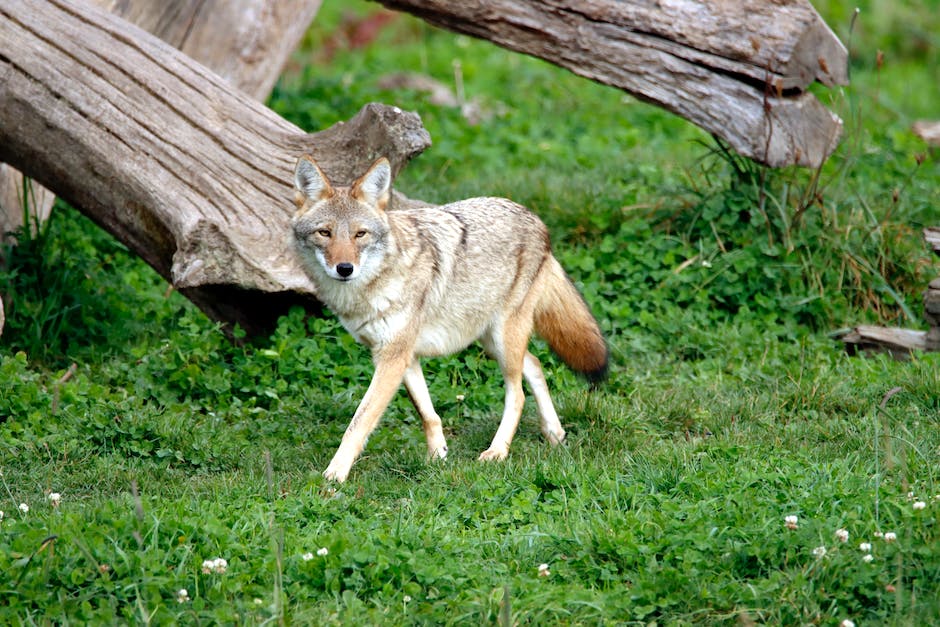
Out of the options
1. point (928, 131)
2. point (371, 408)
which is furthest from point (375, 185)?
point (928, 131)

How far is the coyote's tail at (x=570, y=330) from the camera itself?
6430mm

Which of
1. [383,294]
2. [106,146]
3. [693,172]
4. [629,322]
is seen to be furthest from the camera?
[693,172]

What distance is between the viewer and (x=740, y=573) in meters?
4.09

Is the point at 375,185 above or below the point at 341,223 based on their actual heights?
above

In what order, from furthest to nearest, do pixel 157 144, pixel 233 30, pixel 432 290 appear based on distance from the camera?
pixel 233 30, pixel 157 144, pixel 432 290

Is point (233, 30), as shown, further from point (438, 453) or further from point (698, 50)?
point (438, 453)

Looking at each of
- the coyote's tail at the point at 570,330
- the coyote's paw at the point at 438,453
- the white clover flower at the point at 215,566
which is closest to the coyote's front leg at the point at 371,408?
the coyote's paw at the point at 438,453

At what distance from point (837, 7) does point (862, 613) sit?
1334 cm

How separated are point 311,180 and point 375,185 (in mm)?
349

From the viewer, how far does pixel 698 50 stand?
7109 millimetres

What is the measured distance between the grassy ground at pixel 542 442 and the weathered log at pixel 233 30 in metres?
1.05

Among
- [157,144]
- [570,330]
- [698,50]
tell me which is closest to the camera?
[570,330]

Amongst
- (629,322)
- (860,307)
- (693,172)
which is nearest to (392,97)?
(693,172)

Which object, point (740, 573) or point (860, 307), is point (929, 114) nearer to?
point (860, 307)
